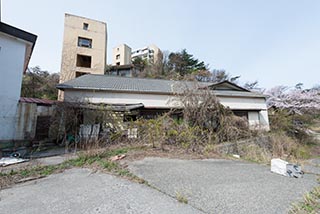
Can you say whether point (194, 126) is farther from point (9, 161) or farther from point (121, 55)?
point (121, 55)

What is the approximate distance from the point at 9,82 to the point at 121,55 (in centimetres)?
3678

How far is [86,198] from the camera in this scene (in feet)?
9.82

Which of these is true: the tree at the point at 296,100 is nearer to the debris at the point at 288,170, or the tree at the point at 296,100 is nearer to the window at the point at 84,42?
the debris at the point at 288,170

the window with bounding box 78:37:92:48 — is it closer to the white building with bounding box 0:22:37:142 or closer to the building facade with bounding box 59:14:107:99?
the building facade with bounding box 59:14:107:99

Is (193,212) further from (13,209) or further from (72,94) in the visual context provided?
(72,94)

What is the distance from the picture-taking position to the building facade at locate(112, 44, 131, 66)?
4134 cm

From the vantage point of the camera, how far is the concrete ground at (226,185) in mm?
2709

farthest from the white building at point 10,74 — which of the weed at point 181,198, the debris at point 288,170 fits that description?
the debris at point 288,170

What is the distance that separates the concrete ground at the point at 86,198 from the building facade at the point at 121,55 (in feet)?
131

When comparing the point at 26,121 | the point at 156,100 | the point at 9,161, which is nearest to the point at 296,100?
the point at 156,100

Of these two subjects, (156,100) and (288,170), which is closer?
(288,170)

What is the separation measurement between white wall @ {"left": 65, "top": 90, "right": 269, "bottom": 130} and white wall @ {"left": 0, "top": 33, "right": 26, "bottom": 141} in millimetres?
3189

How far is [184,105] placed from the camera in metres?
9.38

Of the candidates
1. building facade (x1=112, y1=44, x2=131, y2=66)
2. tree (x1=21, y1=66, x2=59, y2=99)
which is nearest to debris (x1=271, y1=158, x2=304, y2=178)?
tree (x1=21, y1=66, x2=59, y2=99)
